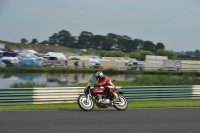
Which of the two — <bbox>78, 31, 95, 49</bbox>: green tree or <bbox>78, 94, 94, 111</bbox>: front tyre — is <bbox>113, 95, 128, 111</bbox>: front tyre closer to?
<bbox>78, 94, 94, 111</bbox>: front tyre

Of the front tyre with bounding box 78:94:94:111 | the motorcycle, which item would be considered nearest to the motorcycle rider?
the motorcycle

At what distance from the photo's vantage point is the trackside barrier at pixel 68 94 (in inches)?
633

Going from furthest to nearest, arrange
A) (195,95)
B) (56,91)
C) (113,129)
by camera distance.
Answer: (195,95) < (56,91) < (113,129)

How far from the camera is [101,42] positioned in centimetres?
4756

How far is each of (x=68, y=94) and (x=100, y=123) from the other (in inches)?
282

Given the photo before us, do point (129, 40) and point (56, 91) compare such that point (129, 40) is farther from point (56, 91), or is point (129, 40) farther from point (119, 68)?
point (56, 91)

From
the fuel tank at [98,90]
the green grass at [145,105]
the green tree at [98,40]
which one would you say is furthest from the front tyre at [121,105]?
the green tree at [98,40]

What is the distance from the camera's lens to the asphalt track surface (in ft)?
30.7

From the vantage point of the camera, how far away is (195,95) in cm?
2011

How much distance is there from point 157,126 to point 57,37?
30717mm

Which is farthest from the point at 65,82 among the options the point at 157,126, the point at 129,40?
the point at 129,40

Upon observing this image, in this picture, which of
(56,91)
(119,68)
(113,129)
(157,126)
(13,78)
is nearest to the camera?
(113,129)

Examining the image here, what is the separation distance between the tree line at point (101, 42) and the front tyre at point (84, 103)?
25.8 metres

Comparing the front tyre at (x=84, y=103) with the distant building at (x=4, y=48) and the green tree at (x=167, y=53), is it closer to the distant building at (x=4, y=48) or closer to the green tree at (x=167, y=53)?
the distant building at (x=4, y=48)
